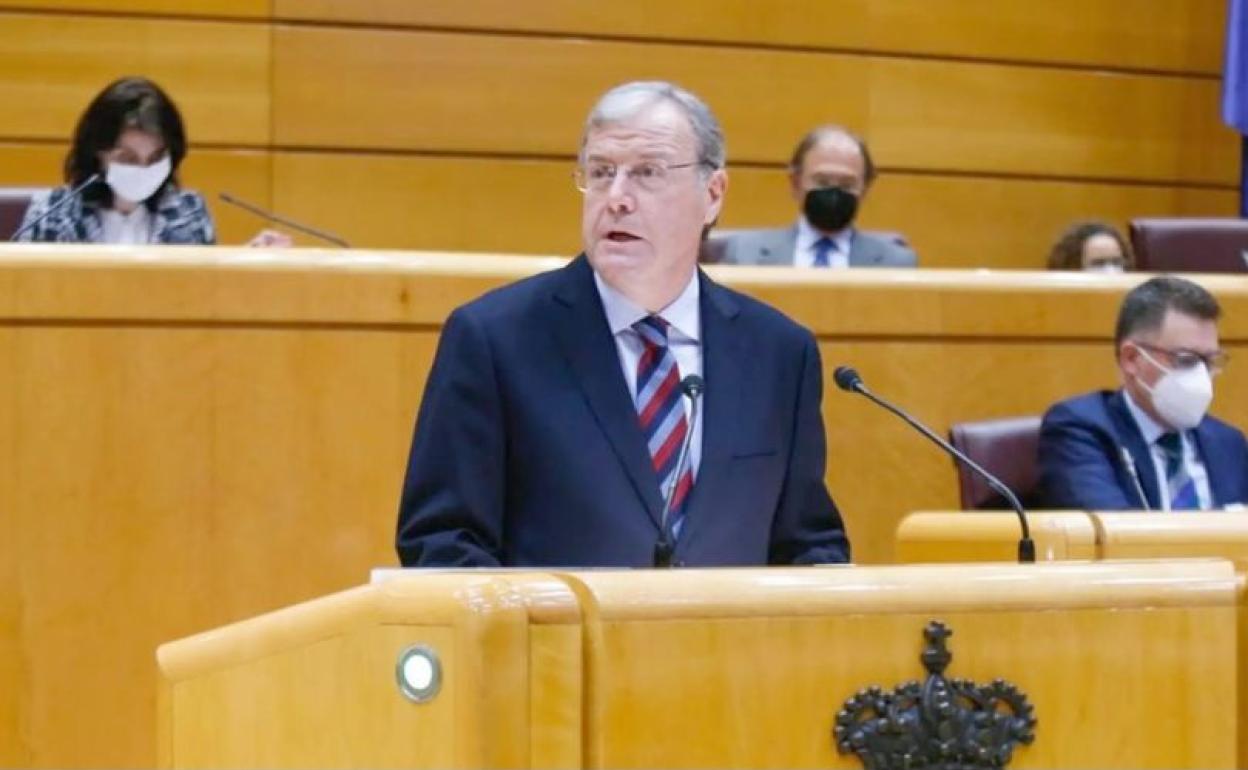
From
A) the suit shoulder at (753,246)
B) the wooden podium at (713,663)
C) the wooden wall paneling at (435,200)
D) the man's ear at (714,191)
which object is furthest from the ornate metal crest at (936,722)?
the wooden wall paneling at (435,200)

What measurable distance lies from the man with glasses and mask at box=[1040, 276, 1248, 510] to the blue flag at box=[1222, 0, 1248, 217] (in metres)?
3.22

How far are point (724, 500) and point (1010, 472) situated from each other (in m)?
1.56

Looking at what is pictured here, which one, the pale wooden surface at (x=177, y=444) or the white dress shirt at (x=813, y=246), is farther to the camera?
the white dress shirt at (x=813, y=246)

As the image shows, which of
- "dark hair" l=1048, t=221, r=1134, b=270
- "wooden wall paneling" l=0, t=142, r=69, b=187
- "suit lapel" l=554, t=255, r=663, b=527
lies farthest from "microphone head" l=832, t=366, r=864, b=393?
"wooden wall paneling" l=0, t=142, r=69, b=187

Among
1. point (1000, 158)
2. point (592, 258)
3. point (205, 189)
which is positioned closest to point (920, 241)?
point (1000, 158)

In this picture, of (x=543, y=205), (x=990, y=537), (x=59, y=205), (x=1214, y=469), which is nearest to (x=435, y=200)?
(x=543, y=205)

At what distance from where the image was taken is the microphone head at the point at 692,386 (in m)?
2.56

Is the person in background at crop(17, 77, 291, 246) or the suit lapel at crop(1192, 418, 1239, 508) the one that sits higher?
the person in background at crop(17, 77, 291, 246)

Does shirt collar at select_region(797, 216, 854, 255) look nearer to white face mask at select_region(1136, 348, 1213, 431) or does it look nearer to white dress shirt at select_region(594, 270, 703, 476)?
white face mask at select_region(1136, 348, 1213, 431)

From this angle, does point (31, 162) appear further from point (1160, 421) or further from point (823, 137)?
point (1160, 421)

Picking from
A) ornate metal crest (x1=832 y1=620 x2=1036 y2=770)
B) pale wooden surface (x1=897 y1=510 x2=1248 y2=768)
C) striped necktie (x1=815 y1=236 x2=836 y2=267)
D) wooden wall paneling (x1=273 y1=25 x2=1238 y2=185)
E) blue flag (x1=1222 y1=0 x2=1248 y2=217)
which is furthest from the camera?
blue flag (x1=1222 y1=0 x2=1248 y2=217)

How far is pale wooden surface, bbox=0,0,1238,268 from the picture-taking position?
6543 mm

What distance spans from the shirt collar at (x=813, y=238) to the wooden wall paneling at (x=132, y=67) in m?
1.92

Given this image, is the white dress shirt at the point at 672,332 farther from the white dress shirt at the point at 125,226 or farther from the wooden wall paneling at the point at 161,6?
the wooden wall paneling at the point at 161,6
